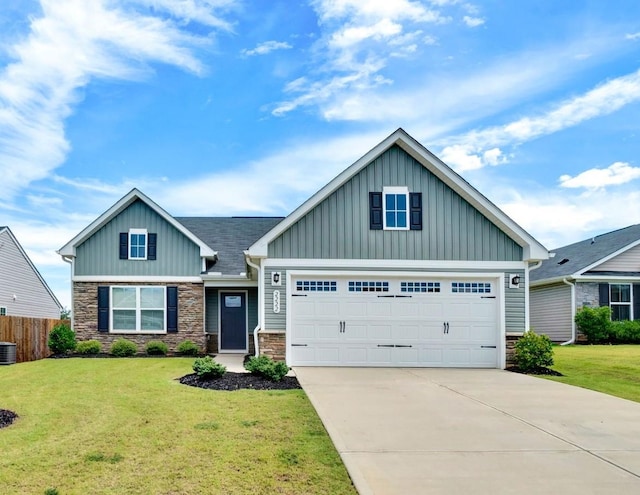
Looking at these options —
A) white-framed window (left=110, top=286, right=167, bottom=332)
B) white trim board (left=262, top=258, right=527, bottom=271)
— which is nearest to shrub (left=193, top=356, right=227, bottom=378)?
white trim board (left=262, top=258, right=527, bottom=271)

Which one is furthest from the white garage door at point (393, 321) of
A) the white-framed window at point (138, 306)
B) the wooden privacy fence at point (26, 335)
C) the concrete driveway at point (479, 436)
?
the wooden privacy fence at point (26, 335)

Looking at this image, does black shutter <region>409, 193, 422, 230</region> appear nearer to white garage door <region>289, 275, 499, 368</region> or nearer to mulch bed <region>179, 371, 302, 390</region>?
white garage door <region>289, 275, 499, 368</region>

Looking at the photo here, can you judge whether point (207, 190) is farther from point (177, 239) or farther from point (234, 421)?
point (234, 421)

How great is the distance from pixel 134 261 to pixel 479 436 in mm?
15009

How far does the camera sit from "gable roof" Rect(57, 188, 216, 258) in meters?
19.2

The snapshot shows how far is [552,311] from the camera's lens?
80.7ft

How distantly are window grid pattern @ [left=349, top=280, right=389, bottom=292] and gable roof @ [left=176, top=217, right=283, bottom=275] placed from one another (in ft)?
19.9

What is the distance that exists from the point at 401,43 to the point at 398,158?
3.02m

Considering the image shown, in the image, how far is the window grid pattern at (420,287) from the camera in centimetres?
1475

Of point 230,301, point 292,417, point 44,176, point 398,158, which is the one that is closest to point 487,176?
point 398,158

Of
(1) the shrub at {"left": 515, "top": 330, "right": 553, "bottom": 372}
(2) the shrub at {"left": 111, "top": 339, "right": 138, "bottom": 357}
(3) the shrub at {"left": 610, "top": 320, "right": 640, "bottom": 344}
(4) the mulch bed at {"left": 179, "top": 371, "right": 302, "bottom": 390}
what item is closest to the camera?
(4) the mulch bed at {"left": 179, "top": 371, "right": 302, "bottom": 390}

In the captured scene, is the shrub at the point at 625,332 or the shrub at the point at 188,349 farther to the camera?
the shrub at the point at 625,332

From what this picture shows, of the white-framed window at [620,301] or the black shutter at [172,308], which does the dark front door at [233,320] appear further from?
the white-framed window at [620,301]

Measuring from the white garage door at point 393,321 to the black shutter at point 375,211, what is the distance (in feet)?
4.54
